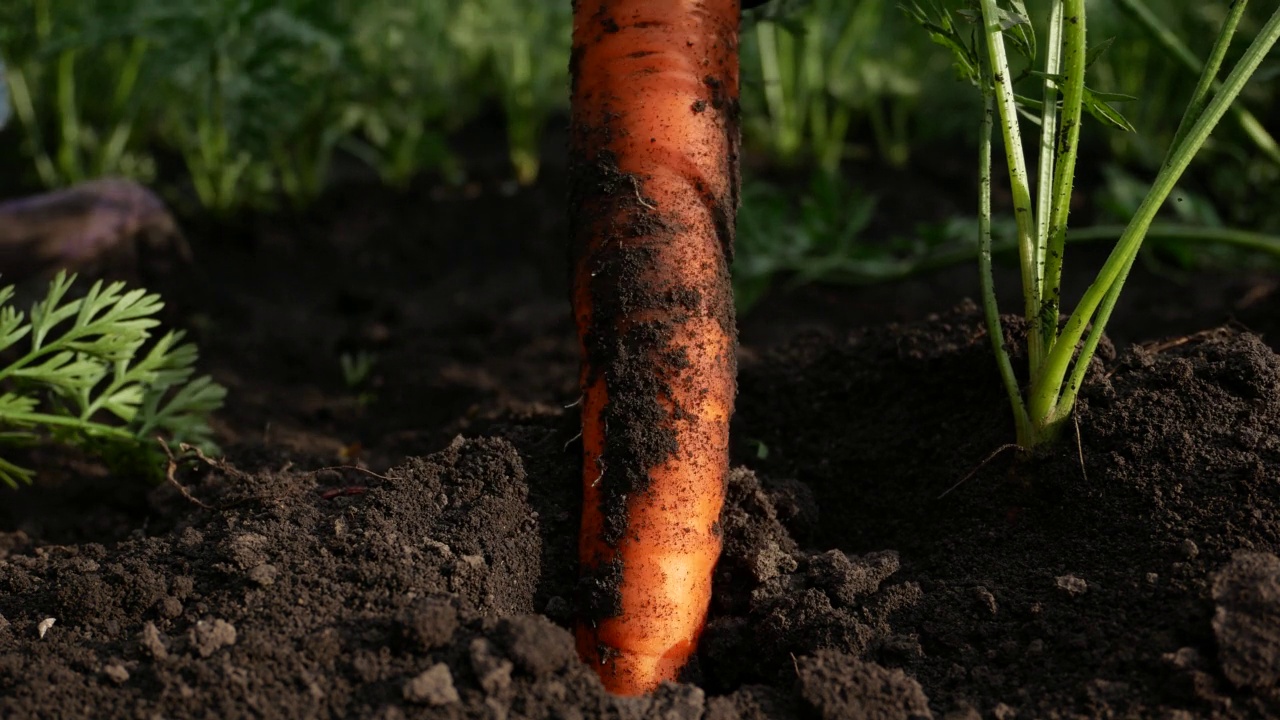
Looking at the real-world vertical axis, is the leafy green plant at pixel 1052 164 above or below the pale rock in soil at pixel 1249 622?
above

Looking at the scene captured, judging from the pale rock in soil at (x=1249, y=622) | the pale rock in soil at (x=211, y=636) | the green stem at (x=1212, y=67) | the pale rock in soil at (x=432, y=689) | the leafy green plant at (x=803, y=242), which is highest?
the green stem at (x=1212, y=67)

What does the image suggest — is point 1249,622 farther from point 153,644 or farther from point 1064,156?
point 153,644

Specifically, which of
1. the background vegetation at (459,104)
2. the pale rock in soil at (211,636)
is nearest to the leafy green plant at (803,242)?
the background vegetation at (459,104)

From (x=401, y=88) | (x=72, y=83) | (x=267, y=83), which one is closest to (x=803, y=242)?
(x=267, y=83)

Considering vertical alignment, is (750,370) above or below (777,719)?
above

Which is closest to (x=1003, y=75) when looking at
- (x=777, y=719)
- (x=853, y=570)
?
(x=853, y=570)

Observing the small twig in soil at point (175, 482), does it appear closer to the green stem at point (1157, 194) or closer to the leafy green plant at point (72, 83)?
the green stem at point (1157, 194)

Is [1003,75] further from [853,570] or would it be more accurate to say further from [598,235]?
[853,570]

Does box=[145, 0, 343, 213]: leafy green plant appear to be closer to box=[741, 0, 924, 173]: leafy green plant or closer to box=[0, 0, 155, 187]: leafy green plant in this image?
box=[0, 0, 155, 187]: leafy green plant
